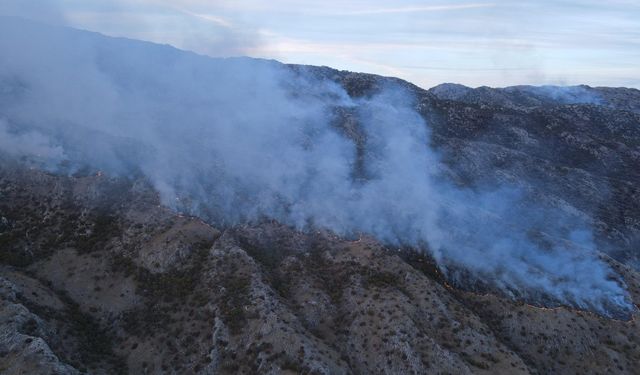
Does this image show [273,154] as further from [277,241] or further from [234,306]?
[234,306]

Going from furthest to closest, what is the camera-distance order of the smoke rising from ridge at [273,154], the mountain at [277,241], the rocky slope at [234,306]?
the smoke rising from ridge at [273,154] → the mountain at [277,241] → the rocky slope at [234,306]

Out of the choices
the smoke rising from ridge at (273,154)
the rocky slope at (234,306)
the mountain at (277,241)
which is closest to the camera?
the rocky slope at (234,306)

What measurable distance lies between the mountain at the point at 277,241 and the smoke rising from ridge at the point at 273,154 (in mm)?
434

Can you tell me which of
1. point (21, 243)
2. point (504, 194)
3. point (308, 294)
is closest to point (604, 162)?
point (504, 194)

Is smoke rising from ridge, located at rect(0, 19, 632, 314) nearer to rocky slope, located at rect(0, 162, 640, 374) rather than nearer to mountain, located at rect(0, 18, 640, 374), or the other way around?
mountain, located at rect(0, 18, 640, 374)

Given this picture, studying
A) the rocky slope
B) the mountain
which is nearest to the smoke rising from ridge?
the mountain

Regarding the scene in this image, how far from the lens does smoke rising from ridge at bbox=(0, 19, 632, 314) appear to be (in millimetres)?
65500

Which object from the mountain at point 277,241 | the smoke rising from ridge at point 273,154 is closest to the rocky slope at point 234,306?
the mountain at point 277,241

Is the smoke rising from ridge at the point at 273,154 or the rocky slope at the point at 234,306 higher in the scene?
the smoke rising from ridge at the point at 273,154

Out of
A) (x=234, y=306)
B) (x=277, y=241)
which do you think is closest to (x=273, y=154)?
(x=277, y=241)

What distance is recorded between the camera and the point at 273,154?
8638 cm

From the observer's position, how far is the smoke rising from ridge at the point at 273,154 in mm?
65500

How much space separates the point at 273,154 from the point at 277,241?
27283mm

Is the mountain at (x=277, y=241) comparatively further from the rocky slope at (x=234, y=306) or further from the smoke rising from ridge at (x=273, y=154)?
the smoke rising from ridge at (x=273, y=154)
